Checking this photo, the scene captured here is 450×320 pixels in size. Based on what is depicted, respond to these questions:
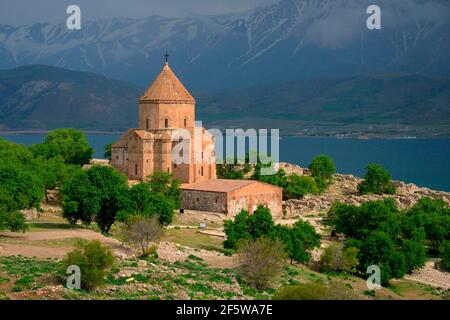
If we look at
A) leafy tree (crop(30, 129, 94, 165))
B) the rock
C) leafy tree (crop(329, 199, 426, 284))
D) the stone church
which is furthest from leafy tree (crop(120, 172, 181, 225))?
leafy tree (crop(30, 129, 94, 165))

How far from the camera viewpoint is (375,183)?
80688mm

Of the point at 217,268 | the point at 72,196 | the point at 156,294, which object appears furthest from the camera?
the point at 72,196

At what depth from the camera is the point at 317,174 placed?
83.1 metres

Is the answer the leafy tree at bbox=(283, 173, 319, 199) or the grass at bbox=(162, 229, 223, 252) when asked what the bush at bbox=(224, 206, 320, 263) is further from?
the leafy tree at bbox=(283, 173, 319, 199)

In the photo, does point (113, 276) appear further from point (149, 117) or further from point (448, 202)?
→ point (448, 202)

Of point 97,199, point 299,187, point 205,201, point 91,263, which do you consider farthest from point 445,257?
point 91,263

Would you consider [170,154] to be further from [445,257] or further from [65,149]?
[445,257]

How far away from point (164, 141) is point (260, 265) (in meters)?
29.6

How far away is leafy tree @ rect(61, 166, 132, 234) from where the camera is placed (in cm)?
5300

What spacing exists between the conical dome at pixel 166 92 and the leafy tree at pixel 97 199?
1697cm

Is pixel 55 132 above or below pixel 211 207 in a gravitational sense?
above

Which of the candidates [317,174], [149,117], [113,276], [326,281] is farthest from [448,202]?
[113,276]

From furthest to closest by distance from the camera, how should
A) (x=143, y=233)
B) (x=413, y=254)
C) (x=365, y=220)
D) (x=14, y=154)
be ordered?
(x=14, y=154) < (x=365, y=220) < (x=413, y=254) < (x=143, y=233)
